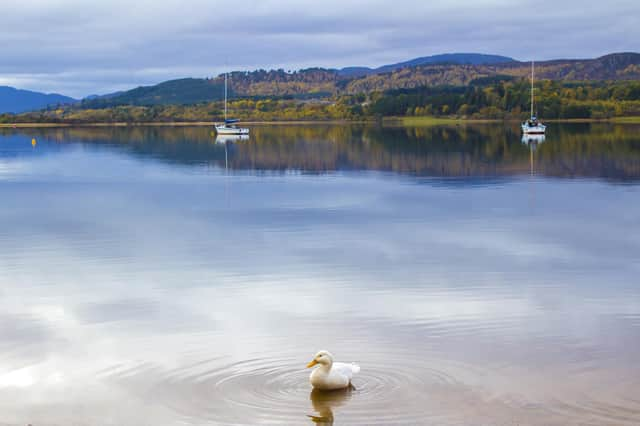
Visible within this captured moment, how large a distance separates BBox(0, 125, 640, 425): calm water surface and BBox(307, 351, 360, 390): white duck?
17 cm

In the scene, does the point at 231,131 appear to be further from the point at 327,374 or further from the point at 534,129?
the point at 327,374

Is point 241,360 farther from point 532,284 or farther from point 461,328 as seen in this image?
point 532,284

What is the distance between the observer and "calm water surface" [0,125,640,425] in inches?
416

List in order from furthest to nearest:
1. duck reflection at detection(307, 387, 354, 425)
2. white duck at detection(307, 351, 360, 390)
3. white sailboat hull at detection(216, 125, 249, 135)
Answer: white sailboat hull at detection(216, 125, 249, 135) → white duck at detection(307, 351, 360, 390) → duck reflection at detection(307, 387, 354, 425)

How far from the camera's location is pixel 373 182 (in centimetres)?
4188

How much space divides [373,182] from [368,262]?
22.6 meters

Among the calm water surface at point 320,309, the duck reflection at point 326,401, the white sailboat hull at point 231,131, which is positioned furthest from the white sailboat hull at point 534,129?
the duck reflection at point 326,401

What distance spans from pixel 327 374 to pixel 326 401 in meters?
0.33

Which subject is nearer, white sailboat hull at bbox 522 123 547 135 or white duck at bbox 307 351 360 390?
white duck at bbox 307 351 360 390

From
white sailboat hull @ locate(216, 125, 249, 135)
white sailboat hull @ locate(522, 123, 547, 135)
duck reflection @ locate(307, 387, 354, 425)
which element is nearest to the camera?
duck reflection @ locate(307, 387, 354, 425)

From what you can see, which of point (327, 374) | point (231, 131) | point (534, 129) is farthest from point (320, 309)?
point (231, 131)

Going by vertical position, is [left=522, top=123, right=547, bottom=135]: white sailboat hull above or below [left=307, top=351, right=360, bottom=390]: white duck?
above

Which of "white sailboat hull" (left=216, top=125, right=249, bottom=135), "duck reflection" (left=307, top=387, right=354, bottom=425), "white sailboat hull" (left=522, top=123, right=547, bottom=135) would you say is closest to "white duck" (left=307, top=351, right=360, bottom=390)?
"duck reflection" (left=307, top=387, right=354, bottom=425)

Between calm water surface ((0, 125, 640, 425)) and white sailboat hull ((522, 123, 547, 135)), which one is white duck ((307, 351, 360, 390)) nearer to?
calm water surface ((0, 125, 640, 425))
